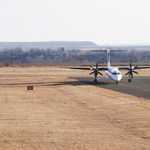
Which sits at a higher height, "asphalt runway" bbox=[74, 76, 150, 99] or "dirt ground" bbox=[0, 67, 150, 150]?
"dirt ground" bbox=[0, 67, 150, 150]

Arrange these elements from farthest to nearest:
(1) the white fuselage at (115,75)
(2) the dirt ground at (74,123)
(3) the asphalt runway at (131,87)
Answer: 1. (1) the white fuselage at (115,75)
2. (3) the asphalt runway at (131,87)
3. (2) the dirt ground at (74,123)

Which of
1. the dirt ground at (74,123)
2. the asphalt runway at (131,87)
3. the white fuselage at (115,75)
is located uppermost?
the white fuselage at (115,75)

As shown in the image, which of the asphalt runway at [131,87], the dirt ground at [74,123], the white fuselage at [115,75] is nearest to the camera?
the dirt ground at [74,123]

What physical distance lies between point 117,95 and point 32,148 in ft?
79.0

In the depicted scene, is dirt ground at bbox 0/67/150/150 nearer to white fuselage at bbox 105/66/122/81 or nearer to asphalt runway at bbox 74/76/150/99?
asphalt runway at bbox 74/76/150/99

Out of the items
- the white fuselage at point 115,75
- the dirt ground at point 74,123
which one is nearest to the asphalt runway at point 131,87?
the white fuselage at point 115,75

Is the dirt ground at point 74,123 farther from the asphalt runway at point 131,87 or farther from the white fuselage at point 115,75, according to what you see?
the white fuselage at point 115,75

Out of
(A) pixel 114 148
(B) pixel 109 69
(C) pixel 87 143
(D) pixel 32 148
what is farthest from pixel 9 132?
(B) pixel 109 69

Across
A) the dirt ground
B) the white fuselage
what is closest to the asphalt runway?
the white fuselage

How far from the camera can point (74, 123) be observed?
975 inches

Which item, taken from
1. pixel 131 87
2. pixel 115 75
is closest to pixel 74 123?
pixel 131 87

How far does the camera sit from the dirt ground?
19.1 m

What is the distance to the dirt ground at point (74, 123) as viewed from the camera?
19.1 m

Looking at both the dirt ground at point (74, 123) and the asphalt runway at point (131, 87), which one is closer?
the dirt ground at point (74, 123)
